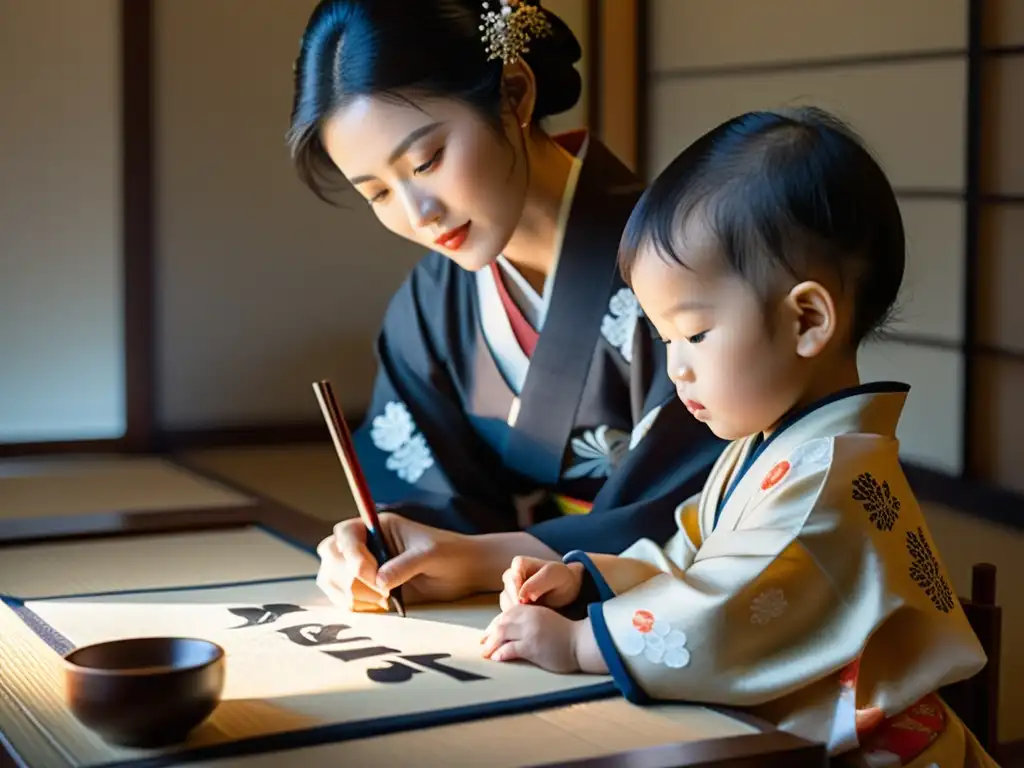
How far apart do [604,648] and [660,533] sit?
0.40 metres

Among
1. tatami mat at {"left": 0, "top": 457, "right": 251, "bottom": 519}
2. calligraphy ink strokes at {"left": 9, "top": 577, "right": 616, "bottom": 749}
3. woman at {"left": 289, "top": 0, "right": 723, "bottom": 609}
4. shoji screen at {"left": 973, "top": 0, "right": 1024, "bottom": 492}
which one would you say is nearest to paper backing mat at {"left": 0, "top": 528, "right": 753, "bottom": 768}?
calligraphy ink strokes at {"left": 9, "top": 577, "right": 616, "bottom": 749}

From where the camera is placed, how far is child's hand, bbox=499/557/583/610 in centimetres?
142

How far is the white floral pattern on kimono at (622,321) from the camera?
6.23 ft

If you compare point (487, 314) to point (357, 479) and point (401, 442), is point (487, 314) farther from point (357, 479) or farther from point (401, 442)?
point (357, 479)

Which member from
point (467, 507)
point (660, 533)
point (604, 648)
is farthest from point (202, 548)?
point (604, 648)

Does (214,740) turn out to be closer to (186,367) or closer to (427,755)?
(427,755)

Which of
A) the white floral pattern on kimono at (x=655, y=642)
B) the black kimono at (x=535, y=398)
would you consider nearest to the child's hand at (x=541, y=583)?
the white floral pattern on kimono at (x=655, y=642)

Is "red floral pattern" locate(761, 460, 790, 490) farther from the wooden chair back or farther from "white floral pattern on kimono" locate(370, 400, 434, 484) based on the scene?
"white floral pattern on kimono" locate(370, 400, 434, 484)

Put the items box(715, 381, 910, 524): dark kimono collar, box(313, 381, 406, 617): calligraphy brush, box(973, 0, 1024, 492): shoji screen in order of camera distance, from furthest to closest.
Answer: box(973, 0, 1024, 492): shoji screen, box(313, 381, 406, 617): calligraphy brush, box(715, 381, 910, 524): dark kimono collar

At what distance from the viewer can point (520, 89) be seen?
1867 mm

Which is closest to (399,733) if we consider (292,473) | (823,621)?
(823,621)

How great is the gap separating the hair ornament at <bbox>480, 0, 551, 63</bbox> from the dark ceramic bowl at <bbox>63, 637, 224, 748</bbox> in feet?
2.96

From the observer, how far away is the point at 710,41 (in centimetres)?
445

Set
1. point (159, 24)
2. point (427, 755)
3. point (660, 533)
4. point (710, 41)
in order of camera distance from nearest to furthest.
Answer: point (427, 755) < point (660, 533) < point (159, 24) < point (710, 41)
